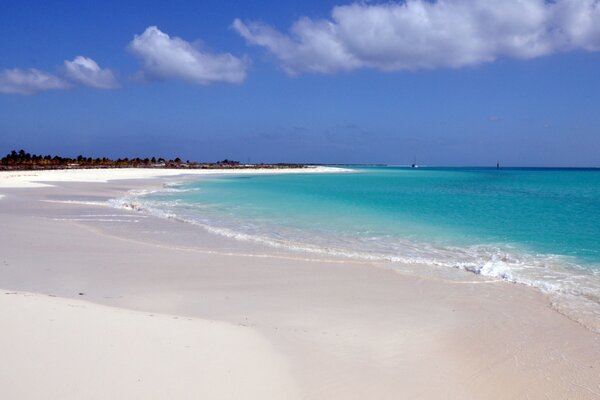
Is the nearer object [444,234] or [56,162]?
[444,234]

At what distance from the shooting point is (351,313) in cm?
572

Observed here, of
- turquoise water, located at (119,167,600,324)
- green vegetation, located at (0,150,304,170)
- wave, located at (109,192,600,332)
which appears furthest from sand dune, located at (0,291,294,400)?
green vegetation, located at (0,150,304,170)

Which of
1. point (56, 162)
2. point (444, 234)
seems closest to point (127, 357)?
point (444, 234)

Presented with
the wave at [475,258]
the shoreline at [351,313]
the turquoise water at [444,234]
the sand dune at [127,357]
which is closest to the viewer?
the sand dune at [127,357]

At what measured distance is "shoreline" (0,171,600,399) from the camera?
4012 mm

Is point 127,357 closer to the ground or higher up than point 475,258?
higher up

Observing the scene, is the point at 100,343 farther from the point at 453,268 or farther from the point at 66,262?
the point at 453,268

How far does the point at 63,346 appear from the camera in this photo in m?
3.98

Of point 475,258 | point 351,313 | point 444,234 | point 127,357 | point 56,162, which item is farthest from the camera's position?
point 56,162

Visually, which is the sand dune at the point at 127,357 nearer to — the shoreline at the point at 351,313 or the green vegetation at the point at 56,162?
the shoreline at the point at 351,313

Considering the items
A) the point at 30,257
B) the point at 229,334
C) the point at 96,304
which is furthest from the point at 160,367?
the point at 30,257

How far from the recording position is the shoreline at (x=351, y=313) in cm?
401

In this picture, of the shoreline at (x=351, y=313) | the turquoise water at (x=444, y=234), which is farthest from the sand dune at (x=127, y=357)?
the turquoise water at (x=444, y=234)

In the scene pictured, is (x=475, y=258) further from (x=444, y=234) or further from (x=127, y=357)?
(x=127, y=357)
